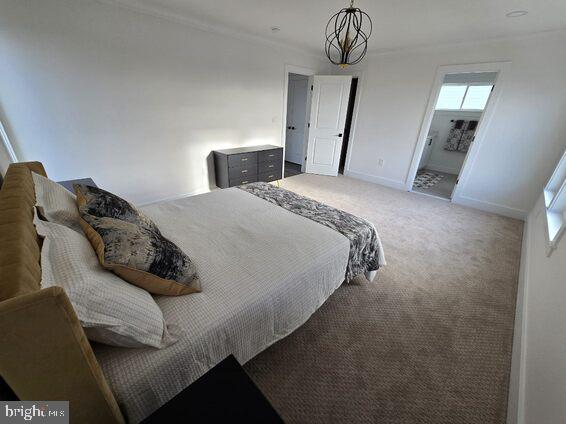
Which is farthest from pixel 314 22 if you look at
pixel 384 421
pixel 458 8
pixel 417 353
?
pixel 384 421

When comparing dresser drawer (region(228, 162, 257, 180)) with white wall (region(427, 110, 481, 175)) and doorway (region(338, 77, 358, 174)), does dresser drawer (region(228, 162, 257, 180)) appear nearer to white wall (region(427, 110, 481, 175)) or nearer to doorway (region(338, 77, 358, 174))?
doorway (region(338, 77, 358, 174))

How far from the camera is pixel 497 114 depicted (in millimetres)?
3141

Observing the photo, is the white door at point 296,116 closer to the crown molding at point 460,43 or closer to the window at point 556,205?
the crown molding at point 460,43

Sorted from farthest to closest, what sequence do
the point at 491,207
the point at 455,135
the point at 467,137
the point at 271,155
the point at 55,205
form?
the point at 455,135, the point at 467,137, the point at 271,155, the point at 491,207, the point at 55,205

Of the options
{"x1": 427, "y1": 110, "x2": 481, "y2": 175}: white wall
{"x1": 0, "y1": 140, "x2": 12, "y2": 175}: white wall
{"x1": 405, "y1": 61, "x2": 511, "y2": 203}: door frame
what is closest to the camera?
{"x1": 0, "y1": 140, "x2": 12, "y2": 175}: white wall

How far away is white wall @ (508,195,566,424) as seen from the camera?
93 centimetres

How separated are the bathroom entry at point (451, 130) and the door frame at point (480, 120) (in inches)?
19.9

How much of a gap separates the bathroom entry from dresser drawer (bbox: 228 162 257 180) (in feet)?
9.98

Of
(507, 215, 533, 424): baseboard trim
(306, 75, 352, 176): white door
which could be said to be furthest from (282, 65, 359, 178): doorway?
(507, 215, 533, 424): baseboard trim

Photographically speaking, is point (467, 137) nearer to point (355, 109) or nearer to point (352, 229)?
point (355, 109)

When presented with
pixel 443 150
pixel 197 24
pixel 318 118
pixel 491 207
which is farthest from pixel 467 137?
pixel 197 24

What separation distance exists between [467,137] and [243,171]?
5025mm

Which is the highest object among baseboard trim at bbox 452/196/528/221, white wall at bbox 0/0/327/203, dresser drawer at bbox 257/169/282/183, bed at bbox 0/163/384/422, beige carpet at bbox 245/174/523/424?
white wall at bbox 0/0/327/203

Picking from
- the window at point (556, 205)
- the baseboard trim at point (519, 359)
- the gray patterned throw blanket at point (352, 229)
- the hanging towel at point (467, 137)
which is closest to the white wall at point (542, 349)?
the baseboard trim at point (519, 359)
